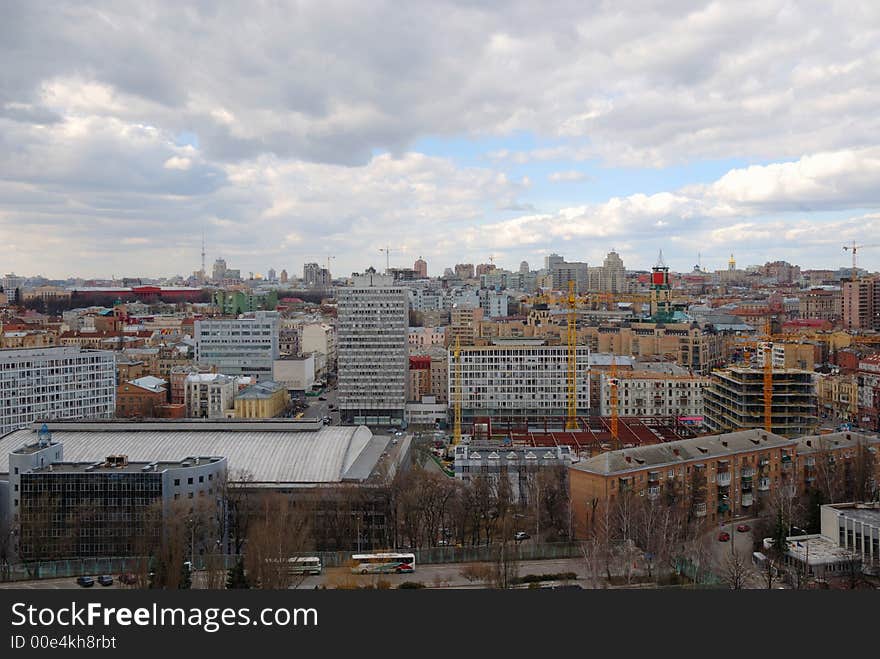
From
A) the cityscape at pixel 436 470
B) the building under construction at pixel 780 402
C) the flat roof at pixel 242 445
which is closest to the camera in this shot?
the cityscape at pixel 436 470

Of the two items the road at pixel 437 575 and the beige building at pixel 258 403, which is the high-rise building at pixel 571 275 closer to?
the beige building at pixel 258 403

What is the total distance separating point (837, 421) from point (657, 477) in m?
13.4

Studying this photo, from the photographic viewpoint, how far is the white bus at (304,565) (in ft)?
32.4

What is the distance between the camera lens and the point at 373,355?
25.9m

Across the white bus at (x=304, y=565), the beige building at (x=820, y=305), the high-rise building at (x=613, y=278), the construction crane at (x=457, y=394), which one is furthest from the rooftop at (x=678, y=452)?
the high-rise building at (x=613, y=278)

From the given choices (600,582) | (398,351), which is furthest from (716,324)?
(600,582)

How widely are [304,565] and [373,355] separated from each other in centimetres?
1560

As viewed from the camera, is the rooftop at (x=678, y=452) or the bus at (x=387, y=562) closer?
the bus at (x=387, y=562)

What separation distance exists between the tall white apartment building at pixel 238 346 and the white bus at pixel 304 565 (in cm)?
2212

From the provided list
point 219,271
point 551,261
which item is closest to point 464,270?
point 551,261

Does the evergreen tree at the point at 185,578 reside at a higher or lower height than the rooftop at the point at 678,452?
lower

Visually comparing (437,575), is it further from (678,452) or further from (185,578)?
(678,452)

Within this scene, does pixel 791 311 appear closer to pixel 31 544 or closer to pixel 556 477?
pixel 556 477

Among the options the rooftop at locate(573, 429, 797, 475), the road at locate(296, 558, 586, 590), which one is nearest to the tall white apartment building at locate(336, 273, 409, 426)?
the rooftop at locate(573, 429, 797, 475)
